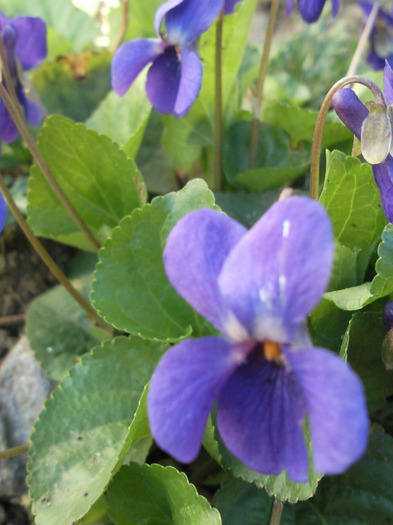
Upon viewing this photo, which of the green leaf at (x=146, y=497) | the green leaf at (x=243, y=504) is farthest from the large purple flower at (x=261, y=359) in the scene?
the green leaf at (x=243, y=504)

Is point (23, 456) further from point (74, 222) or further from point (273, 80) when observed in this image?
point (273, 80)

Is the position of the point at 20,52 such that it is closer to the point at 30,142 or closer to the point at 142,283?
the point at 30,142

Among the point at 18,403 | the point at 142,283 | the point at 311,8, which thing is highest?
the point at 311,8

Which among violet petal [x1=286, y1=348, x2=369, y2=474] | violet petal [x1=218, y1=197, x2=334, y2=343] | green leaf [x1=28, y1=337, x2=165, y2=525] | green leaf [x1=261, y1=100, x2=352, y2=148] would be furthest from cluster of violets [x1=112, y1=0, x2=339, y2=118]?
violet petal [x1=286, y1=348, x2=369, y2=474]

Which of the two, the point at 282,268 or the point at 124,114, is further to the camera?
the point at 124,114

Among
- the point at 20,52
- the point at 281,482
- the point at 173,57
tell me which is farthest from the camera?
the point at 20,52

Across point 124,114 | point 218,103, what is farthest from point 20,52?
point 218,103

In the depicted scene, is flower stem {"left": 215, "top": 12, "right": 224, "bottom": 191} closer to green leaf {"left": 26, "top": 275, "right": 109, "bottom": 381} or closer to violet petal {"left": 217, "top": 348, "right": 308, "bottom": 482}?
green leaf {"left": 26, "top": 275, "right": 109, "bottom": 381}

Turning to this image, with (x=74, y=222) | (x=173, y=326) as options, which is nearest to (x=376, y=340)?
(x=173, y=326)
